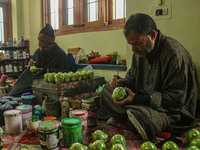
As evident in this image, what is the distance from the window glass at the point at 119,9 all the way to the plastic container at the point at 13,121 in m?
2.85

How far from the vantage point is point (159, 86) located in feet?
6.12

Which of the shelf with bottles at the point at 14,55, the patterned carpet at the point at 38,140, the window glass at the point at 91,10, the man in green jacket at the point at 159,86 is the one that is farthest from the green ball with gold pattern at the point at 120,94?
the shelf with bottles at the point at 14,55

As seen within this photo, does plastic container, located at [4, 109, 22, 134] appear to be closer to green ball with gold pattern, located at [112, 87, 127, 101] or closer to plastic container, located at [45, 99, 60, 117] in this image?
plastic container, located at [45, 99, 60, 117]

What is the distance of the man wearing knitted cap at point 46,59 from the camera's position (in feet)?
10.7

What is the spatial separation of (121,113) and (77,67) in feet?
7.41

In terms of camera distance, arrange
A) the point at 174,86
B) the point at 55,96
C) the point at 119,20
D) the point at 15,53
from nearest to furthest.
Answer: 1. the point at 174,86
2. the point at 55,96
3. the point at 119,20
4. the point at 15,53

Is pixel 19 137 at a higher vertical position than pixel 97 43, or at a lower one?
lower

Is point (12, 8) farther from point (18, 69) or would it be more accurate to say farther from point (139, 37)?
point (139, 37)

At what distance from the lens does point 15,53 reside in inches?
217

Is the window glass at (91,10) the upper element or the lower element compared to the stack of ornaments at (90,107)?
upper

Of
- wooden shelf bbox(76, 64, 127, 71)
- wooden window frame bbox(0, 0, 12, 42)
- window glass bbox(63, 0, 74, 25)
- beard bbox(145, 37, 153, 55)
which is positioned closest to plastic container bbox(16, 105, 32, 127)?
beard bbox(145, 37, 153, 55)

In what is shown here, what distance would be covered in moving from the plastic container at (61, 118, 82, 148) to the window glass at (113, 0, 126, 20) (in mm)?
2922

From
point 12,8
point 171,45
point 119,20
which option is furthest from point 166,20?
point 12,8

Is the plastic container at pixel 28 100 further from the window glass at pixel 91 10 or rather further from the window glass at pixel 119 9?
the window glass at pixel 91 10
